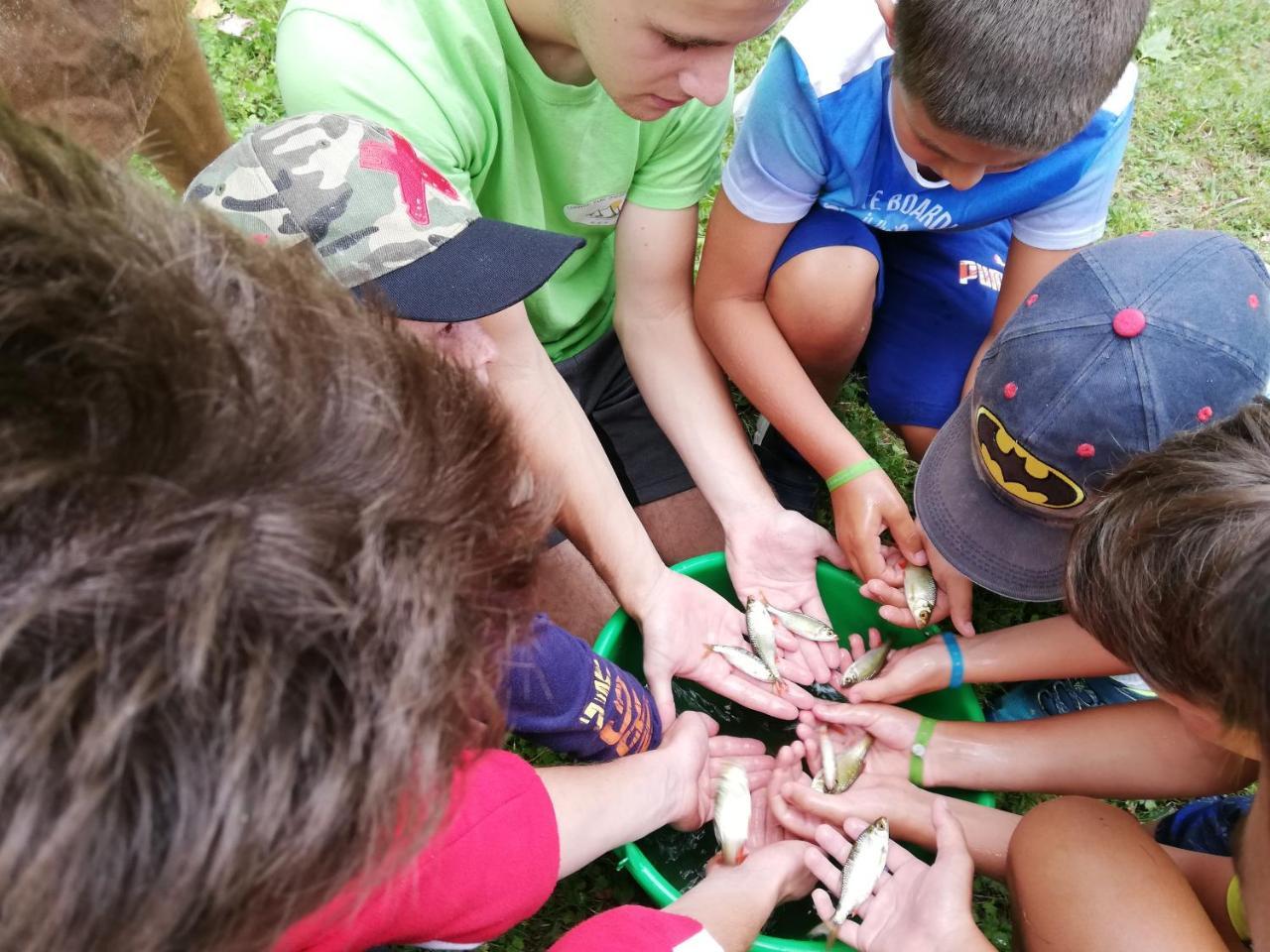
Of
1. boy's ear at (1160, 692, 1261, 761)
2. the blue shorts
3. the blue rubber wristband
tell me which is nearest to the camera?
boy's ear at (1160, 692, 1261, 761)

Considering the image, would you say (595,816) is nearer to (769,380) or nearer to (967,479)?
(967,479)

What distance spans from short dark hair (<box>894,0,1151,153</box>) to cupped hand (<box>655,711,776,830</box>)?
1321 mm

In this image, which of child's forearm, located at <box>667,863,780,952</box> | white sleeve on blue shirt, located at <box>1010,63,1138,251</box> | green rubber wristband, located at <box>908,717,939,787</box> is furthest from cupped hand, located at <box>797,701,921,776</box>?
white sleeve on blue shirt, located at <box>1010,63,1138,251</box>

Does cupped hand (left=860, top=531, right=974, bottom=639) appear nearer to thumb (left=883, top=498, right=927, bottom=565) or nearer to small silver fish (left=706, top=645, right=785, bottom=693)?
thumb (left=883, top=498, right=927, bottom=565)

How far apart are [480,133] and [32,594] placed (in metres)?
1.46

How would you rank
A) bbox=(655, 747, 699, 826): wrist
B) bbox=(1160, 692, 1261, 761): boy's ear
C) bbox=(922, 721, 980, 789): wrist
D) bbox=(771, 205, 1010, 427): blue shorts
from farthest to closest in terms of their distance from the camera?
bbox=(771, 205, 1010, 427): blue shorts, bbox=(922, 721, 980, 789): wrist, bbox=(655, 747, 699, 826): wrist, bbox=(1160, 692, 1261, 761): boy's ear

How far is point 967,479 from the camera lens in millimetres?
1870

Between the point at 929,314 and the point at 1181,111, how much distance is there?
7.01 ft

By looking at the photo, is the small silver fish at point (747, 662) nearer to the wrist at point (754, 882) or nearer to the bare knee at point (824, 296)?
the wrist at point (754, 882)

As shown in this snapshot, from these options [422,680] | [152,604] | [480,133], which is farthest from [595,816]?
[480,133]

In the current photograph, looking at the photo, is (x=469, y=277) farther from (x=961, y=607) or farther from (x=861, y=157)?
(x=961, y=607)

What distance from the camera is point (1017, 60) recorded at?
1.64m

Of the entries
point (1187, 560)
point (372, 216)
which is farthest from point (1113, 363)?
point (372, 216)

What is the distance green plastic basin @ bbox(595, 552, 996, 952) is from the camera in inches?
78.2
